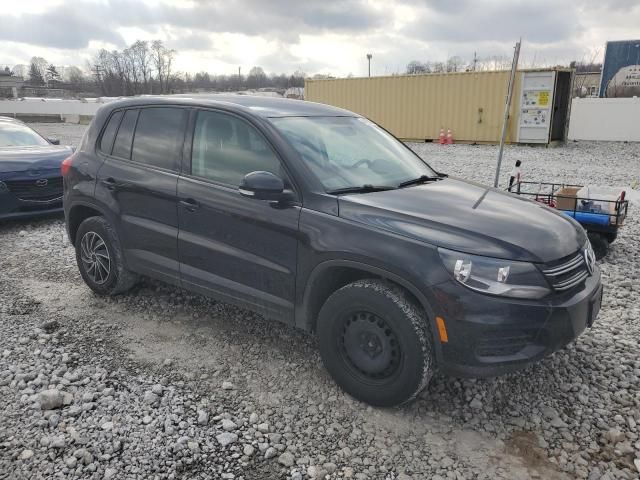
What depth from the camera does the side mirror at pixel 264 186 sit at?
10.6 ft

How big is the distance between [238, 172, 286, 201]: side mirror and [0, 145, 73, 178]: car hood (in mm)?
5255

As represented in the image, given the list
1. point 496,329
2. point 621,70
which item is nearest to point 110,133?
point 496,329

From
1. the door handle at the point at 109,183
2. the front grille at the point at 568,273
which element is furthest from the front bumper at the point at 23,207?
the front grille at the point at 568,273

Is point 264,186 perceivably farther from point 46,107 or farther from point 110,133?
point 46,107

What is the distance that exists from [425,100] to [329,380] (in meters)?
20.3

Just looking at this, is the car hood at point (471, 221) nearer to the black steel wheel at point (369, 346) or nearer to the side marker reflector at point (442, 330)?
the side marker reflector at point (442, 330)

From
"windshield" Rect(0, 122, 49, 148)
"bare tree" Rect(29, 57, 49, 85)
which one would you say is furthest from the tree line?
"windshield" Rect(0, 122, 49, 148)

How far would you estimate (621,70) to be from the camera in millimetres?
30641

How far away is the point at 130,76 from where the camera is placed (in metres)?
70.8

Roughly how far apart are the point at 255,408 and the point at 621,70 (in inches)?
1361

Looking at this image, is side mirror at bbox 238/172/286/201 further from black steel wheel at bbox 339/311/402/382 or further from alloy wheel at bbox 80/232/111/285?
alloy wheel at bbox 80/232/111/285

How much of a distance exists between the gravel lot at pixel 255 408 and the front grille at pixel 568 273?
2.71 ft

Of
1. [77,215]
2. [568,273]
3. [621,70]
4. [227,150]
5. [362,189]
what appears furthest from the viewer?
[621,70]

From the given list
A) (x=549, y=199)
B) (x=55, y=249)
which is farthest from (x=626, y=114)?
(x=55, y=249)
